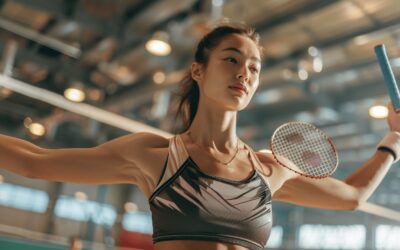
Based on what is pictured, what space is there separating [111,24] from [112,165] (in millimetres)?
5287

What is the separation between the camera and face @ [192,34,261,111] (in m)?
1.25

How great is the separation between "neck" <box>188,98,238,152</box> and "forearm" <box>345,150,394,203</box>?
415mm

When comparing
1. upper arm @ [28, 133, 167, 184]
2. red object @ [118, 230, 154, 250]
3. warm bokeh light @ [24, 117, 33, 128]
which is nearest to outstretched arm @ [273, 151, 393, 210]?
upper arm @ [28, 133, 167, 184]

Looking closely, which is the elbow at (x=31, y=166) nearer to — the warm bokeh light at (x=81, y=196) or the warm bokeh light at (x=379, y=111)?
the warm bokeh light at (x=379, y=111)

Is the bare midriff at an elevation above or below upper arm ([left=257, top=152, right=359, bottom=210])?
below

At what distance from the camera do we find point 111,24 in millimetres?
6223

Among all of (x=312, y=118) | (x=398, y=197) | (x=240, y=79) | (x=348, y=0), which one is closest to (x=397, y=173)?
(x=398, y=197)

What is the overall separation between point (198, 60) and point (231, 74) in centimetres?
20

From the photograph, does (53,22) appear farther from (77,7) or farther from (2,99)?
(2,99)

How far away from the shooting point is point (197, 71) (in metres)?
1.41

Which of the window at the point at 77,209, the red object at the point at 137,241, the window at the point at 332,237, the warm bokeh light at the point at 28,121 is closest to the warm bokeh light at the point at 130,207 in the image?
the window at the point at 77,209

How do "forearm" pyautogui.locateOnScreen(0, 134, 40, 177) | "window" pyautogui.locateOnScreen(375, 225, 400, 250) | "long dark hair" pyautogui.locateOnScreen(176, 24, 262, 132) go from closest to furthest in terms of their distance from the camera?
"forearm" pyautogui.locateOnScreen(0, 134, 40, 177) → "long dark hair" pyautogui.locateOnScreen(176, 24, 262, 132) → "window" pyautogui.locateOnScreen(375, 225, 400, 250)

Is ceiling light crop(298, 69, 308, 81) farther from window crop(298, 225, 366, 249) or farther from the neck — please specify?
window crop(298, 225, 366, 249)

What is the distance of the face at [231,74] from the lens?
4.09 feet
